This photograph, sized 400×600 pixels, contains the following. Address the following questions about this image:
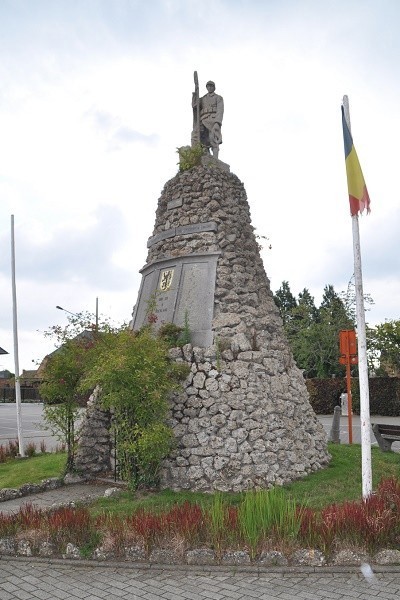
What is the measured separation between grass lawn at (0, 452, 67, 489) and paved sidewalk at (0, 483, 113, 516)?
2.37ft

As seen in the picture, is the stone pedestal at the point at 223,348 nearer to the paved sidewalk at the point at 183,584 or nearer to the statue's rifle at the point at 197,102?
the statue's rifle at the point at 197,102

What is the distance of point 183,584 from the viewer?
528 cm

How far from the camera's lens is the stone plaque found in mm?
10641

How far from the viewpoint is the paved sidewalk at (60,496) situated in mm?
8883

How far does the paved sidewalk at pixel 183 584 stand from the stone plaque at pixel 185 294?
517 cm

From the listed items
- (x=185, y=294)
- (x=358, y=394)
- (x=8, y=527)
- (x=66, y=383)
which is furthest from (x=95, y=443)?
(x=358, y=394)

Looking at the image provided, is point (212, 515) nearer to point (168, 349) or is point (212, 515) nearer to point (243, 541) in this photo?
point (243, 541)

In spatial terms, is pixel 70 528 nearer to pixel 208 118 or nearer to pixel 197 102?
pixel 208 118

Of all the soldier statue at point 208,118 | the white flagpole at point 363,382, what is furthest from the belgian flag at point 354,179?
the soldier statue at point 208,118

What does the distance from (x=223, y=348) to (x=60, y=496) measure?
381 centimetres

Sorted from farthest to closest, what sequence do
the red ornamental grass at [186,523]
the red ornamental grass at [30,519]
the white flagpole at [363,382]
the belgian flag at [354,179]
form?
the belgian flag at [354,179]
the white flagpole at [363,382]
the red ornamental grass at [30,519]
the red ornamental grass at [186,523]

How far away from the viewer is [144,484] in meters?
9.41

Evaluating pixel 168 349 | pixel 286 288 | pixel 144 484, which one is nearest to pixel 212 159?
pixel 168 349

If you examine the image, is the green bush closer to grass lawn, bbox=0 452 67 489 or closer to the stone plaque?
grass lawn, bbox=0 452 67 489
